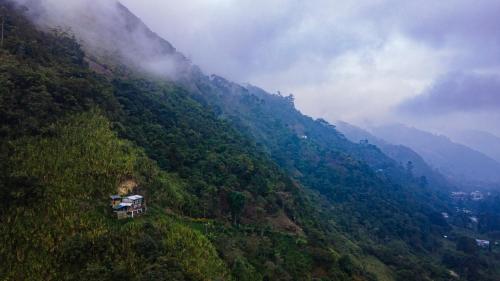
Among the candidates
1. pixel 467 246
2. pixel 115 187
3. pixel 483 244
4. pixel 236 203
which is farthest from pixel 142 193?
pixel 483 244

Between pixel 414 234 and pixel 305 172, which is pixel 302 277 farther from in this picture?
pixel 305 172

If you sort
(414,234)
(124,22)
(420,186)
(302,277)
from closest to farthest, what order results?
(302,277), (414,234), (124,22), (420,186)

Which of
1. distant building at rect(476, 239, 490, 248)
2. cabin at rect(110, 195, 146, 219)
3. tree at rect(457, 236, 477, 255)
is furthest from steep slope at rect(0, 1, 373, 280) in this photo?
distant building at rect(476, 239, 490, 248)

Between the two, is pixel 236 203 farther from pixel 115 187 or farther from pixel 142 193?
pixel 115 187

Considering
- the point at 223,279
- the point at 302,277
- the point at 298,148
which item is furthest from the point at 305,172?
the point at 223,279

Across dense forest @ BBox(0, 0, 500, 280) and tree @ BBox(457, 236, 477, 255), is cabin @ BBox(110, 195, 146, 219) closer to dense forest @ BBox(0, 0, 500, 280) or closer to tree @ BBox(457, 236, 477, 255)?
dense forest @ BBox(0, 0, 500, 280)

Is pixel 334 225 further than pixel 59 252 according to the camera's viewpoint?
Yes
